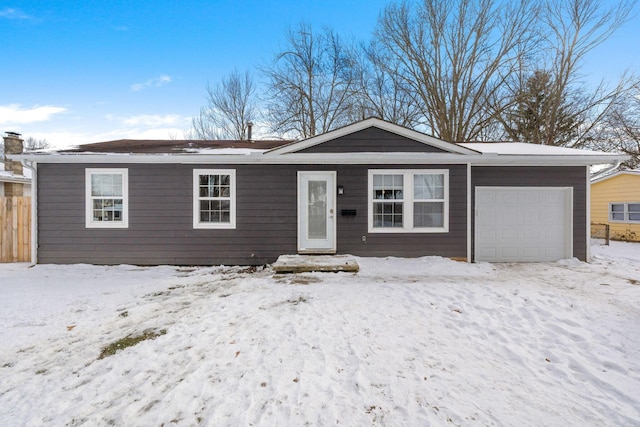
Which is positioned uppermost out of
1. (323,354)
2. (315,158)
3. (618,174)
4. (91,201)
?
(618,174)

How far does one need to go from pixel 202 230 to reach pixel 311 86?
12.0 m

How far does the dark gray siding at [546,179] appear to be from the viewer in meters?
7.30

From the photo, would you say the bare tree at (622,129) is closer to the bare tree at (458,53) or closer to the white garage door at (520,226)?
the bare tree at (458,53)

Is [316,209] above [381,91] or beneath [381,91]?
beneath

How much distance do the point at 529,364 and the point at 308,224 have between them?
5107 mm

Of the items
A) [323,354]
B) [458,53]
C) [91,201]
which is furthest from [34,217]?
[458,53]

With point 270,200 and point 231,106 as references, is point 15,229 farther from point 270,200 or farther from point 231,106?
point 231,106

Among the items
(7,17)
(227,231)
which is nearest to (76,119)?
(7,17)

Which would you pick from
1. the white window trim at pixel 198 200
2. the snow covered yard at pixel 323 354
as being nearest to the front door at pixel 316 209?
the white window trim at pixel 198 200

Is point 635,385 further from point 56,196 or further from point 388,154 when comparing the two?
point 56,196

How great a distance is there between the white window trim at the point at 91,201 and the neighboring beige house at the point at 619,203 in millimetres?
17549

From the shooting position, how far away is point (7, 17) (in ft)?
31.0

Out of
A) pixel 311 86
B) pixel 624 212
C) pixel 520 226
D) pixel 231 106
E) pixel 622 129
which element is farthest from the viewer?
pixel 231 106

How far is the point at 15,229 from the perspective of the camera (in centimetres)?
704
